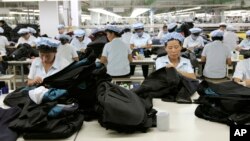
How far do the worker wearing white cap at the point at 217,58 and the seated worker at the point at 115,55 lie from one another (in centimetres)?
150

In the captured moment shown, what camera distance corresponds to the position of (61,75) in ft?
7.80

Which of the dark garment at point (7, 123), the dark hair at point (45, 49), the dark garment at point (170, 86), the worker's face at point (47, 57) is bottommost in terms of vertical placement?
the dark garment at point (7, 123)

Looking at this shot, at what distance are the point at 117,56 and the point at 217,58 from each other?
1.79m

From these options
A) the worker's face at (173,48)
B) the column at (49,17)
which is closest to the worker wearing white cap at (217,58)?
the worker's face at (173,48)

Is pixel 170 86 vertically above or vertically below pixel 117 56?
below

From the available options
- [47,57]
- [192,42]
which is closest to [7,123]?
[47,57]

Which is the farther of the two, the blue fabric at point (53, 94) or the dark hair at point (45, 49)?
the dark hair at point (45, 49)

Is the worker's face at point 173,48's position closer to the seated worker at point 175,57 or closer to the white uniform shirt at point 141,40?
the seated worker at point 175,57

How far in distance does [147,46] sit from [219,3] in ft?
22.3

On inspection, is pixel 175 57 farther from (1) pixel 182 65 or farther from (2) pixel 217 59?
(2) pixel 217 59

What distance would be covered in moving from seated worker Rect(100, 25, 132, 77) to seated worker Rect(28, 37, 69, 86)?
1.85 metres

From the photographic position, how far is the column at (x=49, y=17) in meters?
10.7

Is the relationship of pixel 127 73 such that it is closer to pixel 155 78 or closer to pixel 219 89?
pixel 155 78

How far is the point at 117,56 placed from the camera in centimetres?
538
